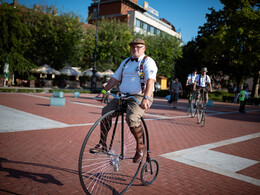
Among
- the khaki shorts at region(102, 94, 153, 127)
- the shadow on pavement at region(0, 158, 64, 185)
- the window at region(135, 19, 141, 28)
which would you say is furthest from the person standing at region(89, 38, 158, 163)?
the window at region(135, 19, 141, 28)

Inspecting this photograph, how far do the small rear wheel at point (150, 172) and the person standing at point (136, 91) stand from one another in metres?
0.31

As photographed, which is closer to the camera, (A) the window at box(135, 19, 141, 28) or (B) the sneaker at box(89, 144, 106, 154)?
(B) the sneaker at box(89, 144, 106, 154)

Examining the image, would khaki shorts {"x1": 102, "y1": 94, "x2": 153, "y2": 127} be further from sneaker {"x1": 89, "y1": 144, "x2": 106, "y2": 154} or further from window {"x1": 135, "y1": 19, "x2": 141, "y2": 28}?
window {"x1": 135, "y1": 19, "x2": 141, "y2": 28}

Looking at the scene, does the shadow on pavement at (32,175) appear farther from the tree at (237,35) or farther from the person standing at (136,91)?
the tree at (237,35)

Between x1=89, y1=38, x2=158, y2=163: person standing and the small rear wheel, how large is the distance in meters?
0.31

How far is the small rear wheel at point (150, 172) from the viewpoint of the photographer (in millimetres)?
3381

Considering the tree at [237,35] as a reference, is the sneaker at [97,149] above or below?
below

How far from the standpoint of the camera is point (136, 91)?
3246mm

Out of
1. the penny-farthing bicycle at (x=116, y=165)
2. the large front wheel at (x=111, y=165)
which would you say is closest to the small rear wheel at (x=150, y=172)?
the penny-farthing bicycle at (x=116, y=165)

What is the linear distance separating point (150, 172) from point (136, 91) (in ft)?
4.45

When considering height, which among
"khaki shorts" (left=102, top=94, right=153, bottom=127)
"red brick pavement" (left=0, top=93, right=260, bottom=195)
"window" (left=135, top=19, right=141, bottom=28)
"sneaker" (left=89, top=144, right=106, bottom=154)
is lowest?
"red brick pavement" (left=0, top=93, right=260, bottom=195)

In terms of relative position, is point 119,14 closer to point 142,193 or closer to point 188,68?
point 188,68

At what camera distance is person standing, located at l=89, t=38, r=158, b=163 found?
3029 mm

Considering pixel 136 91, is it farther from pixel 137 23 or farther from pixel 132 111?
pixel 137 23
